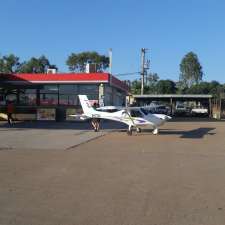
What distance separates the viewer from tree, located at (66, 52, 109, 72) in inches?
5126

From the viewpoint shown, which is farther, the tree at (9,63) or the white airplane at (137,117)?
the tree at (9,63)

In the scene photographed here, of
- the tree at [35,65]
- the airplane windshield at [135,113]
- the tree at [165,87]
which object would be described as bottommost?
the airplane windshield at [135,113]

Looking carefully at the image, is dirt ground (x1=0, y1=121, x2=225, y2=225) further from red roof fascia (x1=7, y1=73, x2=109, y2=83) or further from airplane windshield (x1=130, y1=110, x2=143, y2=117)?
red roof fascia (x1=7, y1=73, x2=109, y2=83)

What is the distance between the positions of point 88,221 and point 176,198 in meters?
2.36

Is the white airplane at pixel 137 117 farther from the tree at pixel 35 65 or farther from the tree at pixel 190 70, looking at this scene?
the tree at pixel 190 70

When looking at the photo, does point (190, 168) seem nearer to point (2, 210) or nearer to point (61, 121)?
point (2, 210)

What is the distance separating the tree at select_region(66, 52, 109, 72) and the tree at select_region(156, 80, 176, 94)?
14.4m

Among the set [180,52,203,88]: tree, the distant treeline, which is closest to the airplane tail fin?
the distant treeline

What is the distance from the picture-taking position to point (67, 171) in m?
13.0

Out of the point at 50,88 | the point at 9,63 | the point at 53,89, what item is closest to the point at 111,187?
the point at 53,89

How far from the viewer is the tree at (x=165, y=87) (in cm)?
13100

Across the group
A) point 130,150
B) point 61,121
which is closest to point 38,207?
point 130,150

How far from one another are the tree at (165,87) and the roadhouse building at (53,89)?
81.6 meters

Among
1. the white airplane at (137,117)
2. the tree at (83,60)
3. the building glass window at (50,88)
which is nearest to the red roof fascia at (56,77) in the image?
the building glass window at (50,88)
